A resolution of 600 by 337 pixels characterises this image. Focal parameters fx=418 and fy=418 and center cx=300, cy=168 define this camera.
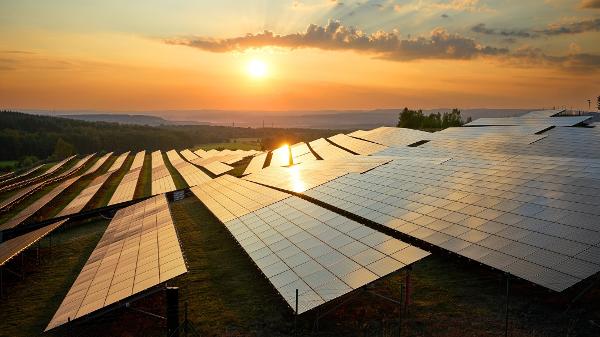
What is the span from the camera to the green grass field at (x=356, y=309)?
15.5 meters

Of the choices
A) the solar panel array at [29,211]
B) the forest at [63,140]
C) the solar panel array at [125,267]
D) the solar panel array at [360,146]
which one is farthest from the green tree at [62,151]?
the solar panel array at [125,267]

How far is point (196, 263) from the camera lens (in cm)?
2547

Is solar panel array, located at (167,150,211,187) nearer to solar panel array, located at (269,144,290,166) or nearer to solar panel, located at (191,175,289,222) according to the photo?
solar panel, located at (191,175,289,222)

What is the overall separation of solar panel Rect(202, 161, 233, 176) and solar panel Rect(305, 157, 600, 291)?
1461 inches

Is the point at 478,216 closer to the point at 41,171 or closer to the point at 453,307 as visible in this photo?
the point at 453,307

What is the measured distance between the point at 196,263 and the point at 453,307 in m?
15.2

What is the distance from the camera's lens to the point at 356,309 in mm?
17312

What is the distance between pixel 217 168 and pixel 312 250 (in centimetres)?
5441

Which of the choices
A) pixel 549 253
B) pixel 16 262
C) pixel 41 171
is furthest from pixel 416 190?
pixel 41 171

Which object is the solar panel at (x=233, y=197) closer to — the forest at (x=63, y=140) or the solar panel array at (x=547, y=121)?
the solar panel array at (x=547, y=121)

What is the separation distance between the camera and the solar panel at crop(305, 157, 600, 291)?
17109 millimetres

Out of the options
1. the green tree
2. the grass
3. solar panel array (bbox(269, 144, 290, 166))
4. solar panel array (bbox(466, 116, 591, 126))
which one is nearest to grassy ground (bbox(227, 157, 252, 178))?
solar panel array (bbox(269, 144, 290, 166))

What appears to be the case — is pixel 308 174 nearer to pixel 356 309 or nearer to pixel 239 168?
pixel 356 309

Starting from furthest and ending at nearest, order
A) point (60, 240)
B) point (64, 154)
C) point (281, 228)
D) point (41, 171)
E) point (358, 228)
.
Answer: point (64, 154) < point (41, 171) < point (60, 240) < point (281, 228) < point (358, 228)
